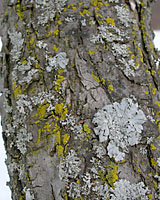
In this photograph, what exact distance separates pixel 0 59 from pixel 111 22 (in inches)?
14.6

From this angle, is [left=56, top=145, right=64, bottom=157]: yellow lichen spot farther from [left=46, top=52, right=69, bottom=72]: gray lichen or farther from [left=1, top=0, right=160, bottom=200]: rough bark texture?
[left=46, top=52, right=69, bottom=72]: gray lichen

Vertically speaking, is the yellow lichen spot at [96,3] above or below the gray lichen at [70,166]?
above

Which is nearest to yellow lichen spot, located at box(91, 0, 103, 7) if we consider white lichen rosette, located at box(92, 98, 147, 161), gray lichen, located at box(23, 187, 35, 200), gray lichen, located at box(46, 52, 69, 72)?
gray lichen, located at box(46, 52, 69, 72)

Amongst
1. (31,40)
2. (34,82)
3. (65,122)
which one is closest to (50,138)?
(65,122)

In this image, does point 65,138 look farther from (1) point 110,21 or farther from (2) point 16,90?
(1) point 110,21

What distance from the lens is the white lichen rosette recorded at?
75 centimetres

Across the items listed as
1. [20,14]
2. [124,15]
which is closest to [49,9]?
[20,14]

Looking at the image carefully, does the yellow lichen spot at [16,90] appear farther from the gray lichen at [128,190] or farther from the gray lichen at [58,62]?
the gray lichen at [128,190]

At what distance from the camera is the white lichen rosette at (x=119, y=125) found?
2.45 ft

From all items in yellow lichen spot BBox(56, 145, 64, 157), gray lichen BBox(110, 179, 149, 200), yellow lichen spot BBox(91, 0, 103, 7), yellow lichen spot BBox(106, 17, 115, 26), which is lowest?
gray lichen BBox(110, 179, 149, 200)

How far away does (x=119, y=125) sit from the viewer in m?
0.76

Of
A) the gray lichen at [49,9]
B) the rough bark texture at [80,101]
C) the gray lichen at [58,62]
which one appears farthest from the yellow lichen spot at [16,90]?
the gray lichen at [49,9]

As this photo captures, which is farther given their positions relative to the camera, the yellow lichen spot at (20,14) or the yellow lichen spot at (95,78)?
the yellow lichen spot at (20,14)

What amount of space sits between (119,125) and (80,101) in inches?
4.9
